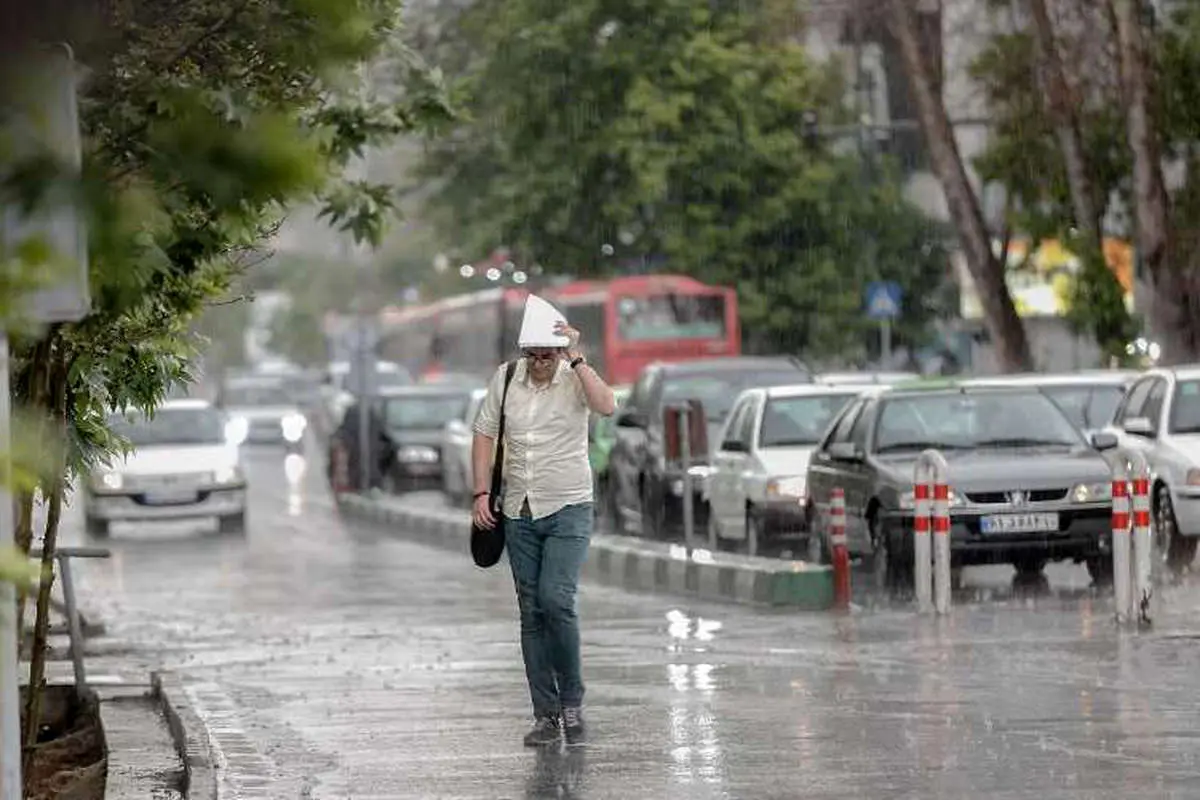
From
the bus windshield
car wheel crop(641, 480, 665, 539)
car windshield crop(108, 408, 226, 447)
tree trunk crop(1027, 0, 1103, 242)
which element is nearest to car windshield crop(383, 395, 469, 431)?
the bus windshield

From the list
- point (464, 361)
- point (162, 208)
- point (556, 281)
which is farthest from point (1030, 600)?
point (464, 361)

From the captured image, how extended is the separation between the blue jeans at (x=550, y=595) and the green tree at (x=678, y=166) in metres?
38.5

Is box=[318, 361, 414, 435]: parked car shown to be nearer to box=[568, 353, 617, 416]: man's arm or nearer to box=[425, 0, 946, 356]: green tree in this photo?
box=[425, 0, 946, 356]: green tree

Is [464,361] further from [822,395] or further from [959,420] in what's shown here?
[959,420]

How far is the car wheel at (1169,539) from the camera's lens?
21.9 meters

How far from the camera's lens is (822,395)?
25562 mm

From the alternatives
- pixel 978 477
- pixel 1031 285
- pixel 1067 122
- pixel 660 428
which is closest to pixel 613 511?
pixel 660 428

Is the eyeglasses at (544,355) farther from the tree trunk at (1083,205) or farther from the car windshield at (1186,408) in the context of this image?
the tree trunk at (1083,205)

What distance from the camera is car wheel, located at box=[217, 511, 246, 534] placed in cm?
3431

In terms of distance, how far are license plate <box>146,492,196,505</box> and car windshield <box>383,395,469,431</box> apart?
10.0 metres

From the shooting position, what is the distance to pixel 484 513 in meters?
11.5

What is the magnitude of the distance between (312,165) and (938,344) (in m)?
56.0

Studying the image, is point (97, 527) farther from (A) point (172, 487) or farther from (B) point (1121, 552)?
(B) point (1121, 552)

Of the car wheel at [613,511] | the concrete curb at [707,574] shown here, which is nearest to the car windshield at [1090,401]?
the concrete curb at [707,574]
